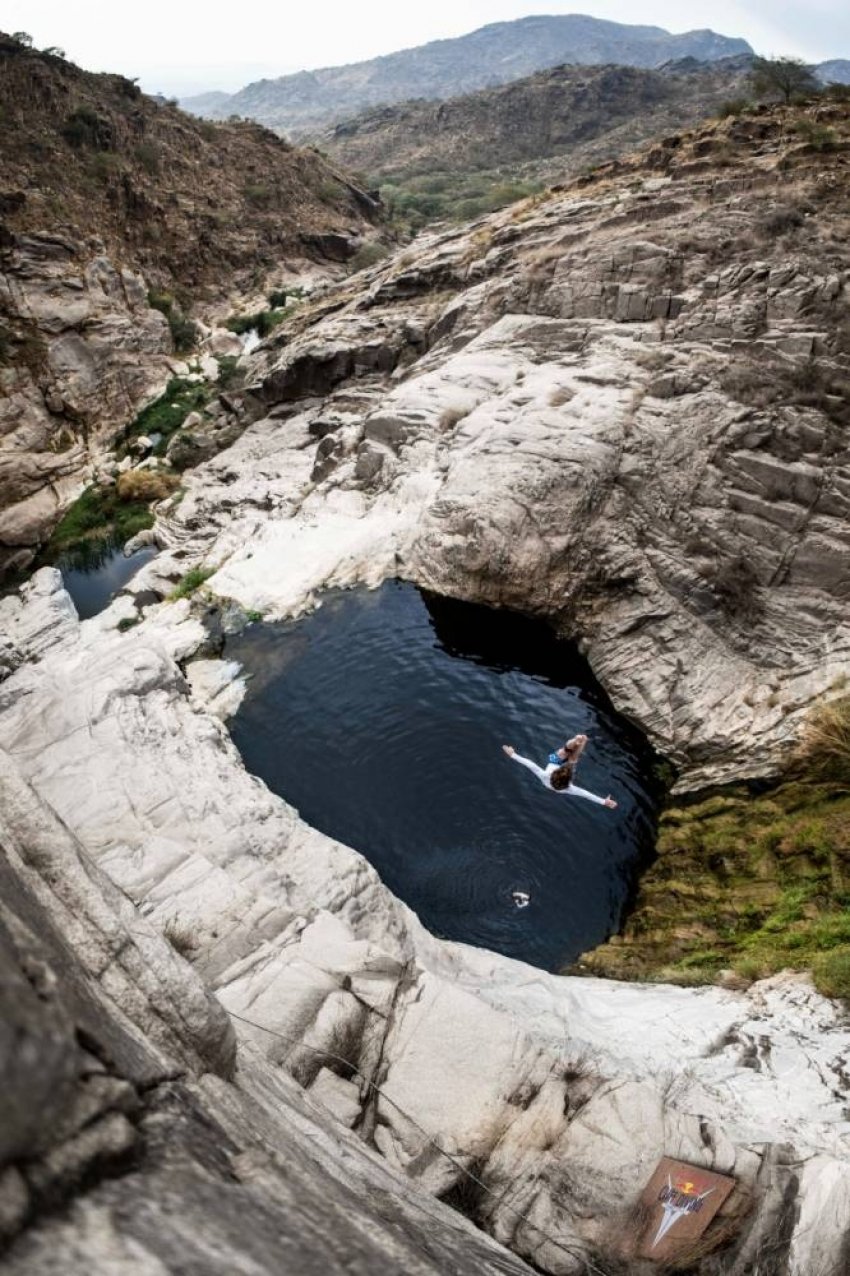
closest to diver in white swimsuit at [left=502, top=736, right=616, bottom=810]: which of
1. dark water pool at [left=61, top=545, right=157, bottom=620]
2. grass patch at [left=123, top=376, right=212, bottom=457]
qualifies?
dark water pool at [left=61, top=545, right=157, bottom=620]

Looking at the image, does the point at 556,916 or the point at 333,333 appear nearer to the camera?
the point at 556,916

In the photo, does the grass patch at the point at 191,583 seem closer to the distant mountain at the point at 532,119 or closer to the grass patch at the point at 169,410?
the grass patch at the point at 169,410

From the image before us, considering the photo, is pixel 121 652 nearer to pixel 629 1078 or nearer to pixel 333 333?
pixel 629 1078

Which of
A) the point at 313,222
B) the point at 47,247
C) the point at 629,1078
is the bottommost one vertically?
the point at 629,1078

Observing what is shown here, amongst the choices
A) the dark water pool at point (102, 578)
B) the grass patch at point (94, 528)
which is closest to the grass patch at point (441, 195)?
the grass patch at point (94, 528)

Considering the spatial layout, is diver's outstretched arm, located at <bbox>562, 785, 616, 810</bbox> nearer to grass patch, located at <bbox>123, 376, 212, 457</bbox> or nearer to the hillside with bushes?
grass patch, located at <bbox>123, 376, 212, 457</bbox>

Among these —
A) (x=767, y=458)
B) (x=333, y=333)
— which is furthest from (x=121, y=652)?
(x=333, y=333)

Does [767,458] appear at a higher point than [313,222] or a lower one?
lower
